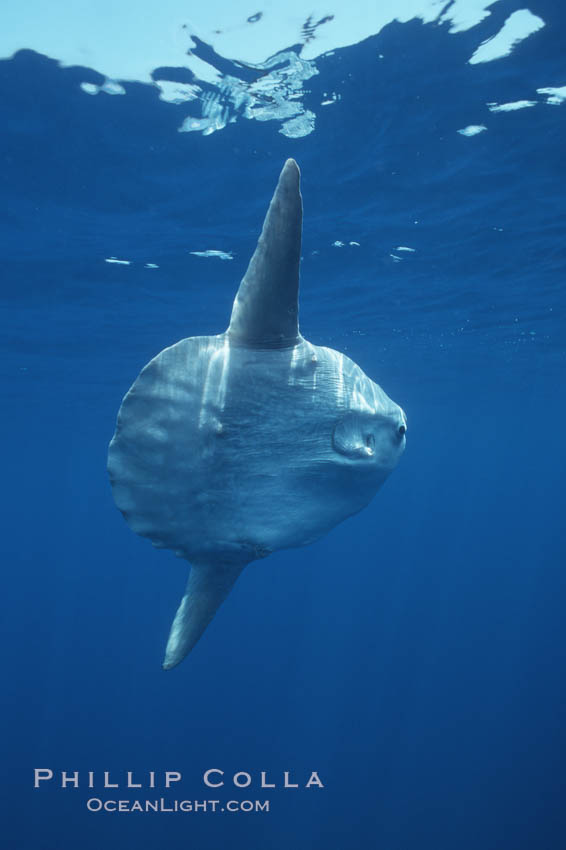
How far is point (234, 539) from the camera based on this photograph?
2.40 meters

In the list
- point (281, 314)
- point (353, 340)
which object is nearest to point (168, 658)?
point (281, 314)

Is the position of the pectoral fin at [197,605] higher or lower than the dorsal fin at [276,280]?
lower

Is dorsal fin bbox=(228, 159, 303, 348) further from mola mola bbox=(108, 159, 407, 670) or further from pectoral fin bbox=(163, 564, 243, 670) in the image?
pectoral fin bbox=(163, 564, 243, 670)

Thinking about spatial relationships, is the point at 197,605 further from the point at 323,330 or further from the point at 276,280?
the point at 323,330

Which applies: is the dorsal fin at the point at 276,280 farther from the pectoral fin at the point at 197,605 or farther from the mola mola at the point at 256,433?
the pectoral fin at the point at 197,605

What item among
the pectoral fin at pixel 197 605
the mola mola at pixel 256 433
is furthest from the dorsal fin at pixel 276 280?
the pectoral fin at pixel 197 605

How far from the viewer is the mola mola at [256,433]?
2.00m

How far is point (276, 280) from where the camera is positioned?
205 cm

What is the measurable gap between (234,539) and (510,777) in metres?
21.7

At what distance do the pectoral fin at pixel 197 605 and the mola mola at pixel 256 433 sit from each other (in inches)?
2.4

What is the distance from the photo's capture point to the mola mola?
2.00 metres

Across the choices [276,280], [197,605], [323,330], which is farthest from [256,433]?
[323,330]

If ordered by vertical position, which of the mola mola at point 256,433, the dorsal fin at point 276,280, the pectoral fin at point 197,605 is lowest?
the pectoral fin at point 197,605

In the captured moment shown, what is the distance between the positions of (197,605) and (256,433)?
1.04m
